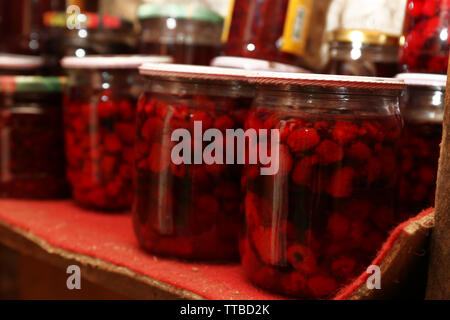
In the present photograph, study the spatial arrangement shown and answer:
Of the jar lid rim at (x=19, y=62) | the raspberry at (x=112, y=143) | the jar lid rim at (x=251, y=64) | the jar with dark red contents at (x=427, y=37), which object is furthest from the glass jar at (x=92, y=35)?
the jar with dark red contents at (x=427, y=37)

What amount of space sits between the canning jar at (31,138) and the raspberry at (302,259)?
0.59m

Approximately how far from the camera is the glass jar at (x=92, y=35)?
103cm

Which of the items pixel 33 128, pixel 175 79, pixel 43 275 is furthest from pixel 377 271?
pixel 43 275

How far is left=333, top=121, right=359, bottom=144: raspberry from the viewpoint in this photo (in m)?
0.56

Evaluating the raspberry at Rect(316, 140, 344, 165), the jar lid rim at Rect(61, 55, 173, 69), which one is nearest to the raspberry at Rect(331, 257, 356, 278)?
the raspberry at Rect(316, 140, 344, 165)

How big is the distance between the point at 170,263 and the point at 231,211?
10 centimetres

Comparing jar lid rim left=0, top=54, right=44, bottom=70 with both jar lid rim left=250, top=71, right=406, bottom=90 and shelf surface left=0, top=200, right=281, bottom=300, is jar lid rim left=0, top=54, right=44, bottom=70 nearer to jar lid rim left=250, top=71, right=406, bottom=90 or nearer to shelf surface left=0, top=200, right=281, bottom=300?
shelf surface left=0, top=200, right=281, bottom=300

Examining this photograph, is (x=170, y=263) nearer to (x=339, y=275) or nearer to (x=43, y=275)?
(x=339, y=275)

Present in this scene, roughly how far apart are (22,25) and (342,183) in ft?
3.01

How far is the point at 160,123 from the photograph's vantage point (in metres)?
0.70

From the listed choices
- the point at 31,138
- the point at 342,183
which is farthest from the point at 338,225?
the point at 31,138

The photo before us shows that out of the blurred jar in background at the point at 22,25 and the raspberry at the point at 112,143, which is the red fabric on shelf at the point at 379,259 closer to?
the raspberry at the point at 112,143

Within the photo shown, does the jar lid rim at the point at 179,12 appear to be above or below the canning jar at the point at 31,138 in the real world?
above

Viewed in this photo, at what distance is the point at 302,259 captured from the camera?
0.58m
